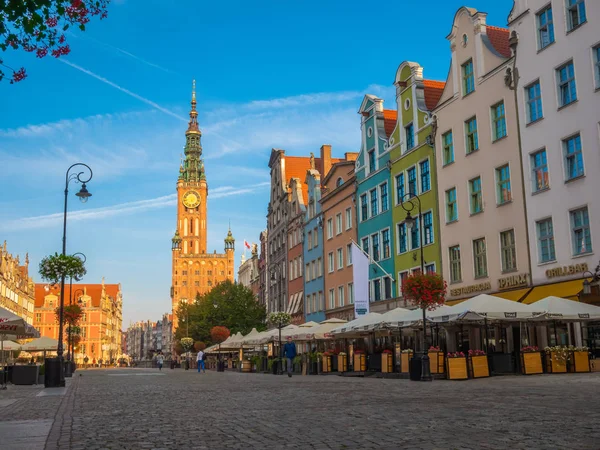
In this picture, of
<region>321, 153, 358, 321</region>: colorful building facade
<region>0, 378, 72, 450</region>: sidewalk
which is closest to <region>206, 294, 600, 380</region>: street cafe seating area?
<region>321, 153, 358, 321</region>: colorful building facade

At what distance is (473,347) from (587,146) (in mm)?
11166

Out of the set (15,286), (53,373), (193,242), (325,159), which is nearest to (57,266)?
(53,373)

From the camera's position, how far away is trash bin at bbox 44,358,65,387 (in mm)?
24812

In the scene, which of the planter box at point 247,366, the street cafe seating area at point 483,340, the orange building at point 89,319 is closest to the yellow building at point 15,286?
the orange building at point 89,319

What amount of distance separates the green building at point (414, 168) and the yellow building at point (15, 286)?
50.7 meters

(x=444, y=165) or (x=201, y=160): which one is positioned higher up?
(x=201, y=160)

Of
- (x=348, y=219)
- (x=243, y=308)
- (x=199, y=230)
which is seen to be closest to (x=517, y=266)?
(x=348, y=219)

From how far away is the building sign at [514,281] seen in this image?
96.6ft

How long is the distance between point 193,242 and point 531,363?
170 m

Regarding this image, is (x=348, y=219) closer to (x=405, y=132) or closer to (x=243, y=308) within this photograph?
(x=405, y=132)

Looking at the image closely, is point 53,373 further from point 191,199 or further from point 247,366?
point 191,199

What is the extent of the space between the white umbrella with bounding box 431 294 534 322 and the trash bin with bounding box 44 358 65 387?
13357mm

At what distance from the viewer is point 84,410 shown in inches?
562

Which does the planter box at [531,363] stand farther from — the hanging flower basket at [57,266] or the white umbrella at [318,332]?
the hanging flower basket at [57,266]
